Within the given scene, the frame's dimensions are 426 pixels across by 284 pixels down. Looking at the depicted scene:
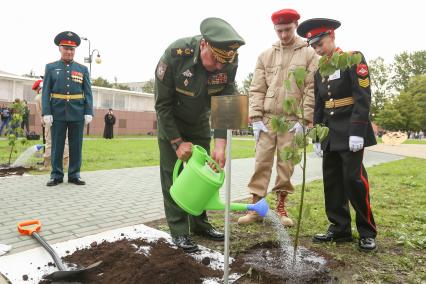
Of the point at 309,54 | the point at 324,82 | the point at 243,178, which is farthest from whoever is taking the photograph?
the point at 243,178

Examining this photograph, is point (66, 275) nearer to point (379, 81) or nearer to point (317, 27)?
point (317, 27)

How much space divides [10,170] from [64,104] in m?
2.22

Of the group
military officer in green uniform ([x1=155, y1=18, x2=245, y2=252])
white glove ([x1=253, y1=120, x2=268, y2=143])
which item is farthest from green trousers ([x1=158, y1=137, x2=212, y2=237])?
white glove ([x1=253, y1=120, x2=268, y2=143])

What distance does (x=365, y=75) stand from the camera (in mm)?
3029

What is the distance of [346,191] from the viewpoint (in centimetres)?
319

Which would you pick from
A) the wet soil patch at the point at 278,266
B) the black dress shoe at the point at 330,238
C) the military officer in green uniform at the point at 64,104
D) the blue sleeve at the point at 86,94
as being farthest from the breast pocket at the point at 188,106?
the blue sleeve at the point at 86,94

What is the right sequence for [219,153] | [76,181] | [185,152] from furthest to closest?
[76,181], [219,153], [185,152]

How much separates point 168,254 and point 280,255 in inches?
34.2

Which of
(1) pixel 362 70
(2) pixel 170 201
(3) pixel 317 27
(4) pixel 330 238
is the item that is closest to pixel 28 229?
(2) pixel 170 201

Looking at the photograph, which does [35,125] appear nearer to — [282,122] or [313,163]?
[313,163]

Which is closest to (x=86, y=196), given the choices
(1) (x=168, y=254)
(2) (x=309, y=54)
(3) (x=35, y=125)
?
(1) (x=168, y=254)

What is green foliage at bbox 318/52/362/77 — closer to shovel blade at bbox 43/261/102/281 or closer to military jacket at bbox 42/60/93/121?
shovel blade at bbox 43/261/102/281

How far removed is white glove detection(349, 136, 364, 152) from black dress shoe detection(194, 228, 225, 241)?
4.37 feet

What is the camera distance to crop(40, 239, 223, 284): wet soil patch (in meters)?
2.38
